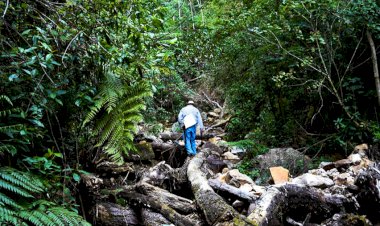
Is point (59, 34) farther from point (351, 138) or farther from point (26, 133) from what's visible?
point (351, 138)

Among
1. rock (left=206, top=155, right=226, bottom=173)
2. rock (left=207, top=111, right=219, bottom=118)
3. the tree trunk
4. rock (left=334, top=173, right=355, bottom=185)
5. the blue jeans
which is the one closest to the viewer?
rock (left=334, top=173, right=355, bottom=185)

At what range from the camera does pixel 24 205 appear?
2115 mm

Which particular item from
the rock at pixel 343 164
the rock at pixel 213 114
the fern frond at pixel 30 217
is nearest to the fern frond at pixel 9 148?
the fern frond at pixel 30 217

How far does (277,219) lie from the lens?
12.5 feet

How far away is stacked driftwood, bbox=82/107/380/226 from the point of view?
3.58 metres

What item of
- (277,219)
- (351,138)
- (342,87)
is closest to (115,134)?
(277,219)

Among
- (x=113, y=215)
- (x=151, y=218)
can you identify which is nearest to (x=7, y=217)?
(x=113, y=215)

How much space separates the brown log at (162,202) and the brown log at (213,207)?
7.0 inches

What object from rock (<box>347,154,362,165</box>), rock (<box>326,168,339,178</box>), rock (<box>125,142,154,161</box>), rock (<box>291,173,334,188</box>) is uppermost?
rock (<box>125,142,154,161</box>)

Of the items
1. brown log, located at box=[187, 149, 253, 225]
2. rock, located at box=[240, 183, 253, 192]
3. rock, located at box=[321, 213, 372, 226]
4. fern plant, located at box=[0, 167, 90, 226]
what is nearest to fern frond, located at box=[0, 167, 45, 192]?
fern plant, located at box=[0, 167, 90, 226]

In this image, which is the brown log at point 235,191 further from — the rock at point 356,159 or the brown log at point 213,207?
the rock at point 356,159

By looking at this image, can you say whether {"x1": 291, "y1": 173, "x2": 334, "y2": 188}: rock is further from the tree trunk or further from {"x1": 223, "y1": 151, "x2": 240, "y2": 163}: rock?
the tree trunk

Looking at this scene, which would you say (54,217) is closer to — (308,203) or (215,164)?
(308,203)

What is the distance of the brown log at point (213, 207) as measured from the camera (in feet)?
10.9
